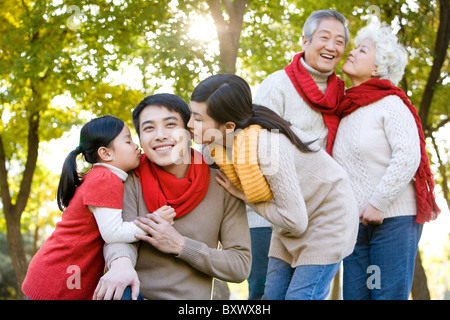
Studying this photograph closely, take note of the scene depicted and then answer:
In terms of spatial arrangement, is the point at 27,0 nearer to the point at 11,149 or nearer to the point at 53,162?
the point at 11,149

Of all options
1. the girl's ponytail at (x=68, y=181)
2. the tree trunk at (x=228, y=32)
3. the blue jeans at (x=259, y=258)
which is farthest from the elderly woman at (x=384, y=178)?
the tree trunk at (x=228, y=32)

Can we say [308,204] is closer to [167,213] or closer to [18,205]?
[167,213]

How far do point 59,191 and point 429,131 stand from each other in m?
7.95

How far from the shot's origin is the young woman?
2596 mm

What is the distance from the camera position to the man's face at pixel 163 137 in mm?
2746

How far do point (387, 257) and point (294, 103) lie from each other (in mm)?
1117

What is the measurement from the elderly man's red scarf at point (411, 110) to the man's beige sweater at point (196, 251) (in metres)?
1.06

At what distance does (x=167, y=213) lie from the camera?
2.59 m

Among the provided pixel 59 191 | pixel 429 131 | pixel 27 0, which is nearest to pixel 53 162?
pixel 27 0

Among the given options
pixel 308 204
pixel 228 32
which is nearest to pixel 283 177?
pixel 308 204

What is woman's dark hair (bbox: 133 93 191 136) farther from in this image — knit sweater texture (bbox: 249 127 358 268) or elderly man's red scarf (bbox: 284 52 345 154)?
elderly man's red scarf (bbox: 284 52 345 154)

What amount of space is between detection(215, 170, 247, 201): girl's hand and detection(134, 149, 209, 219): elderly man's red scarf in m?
0.07

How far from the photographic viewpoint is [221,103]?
8.78 ft

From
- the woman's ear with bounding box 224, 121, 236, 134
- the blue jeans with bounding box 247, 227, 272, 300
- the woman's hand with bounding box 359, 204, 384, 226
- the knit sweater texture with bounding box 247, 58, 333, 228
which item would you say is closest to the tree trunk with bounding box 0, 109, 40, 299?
the blue jeans with bounding box 247, 227, 272, 300
